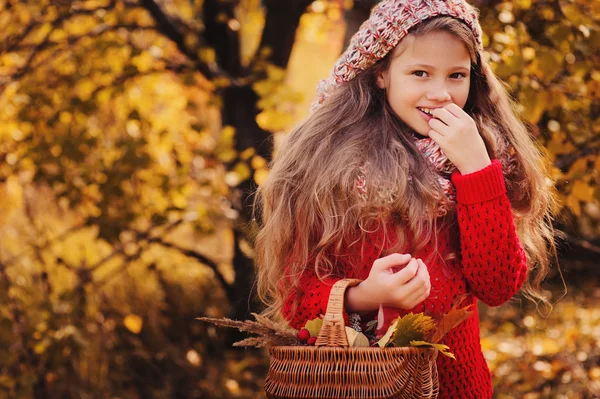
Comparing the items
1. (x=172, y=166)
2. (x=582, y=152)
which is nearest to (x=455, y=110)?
(x=582, y=152)

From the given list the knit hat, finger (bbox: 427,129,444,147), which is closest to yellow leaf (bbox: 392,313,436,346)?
finger (bbox: 427,129,444,147)

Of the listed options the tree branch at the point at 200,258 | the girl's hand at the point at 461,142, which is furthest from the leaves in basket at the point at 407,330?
the tree branch at the point at 200,258

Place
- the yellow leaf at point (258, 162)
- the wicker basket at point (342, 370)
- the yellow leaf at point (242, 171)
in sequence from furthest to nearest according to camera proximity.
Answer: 1. the yellow leaf at point (258, 162)
2. the yellow leaf at point (242, 171)
3. the wicker basket at point (342, 370)

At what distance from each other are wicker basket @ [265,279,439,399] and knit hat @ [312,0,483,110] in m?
0.74

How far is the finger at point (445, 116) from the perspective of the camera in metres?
1.88

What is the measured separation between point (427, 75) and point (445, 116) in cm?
13

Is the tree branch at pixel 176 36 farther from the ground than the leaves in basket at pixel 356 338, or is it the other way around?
the leaves in basket at pixel 356 338

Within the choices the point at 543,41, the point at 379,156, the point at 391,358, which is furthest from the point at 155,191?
the point at 391,358

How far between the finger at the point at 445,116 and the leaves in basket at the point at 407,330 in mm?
534

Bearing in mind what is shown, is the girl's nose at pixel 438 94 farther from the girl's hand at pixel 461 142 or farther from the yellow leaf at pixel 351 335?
the yellow leaf at pixel 351 335

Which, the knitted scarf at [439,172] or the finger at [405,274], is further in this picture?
the knitted scarf at [439,172]

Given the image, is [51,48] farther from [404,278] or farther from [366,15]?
[404,278]

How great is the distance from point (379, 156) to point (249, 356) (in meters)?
3.13

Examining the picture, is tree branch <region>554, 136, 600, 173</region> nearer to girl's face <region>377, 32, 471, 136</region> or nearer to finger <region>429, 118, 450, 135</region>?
girl's face <region>377, 32, 471, 136</region>
